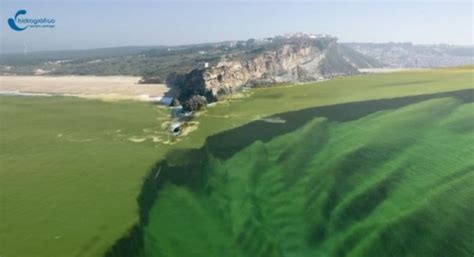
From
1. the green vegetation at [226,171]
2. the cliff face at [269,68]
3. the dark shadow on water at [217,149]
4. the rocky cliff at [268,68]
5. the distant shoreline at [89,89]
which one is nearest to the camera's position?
the green vegetation at [226,171]

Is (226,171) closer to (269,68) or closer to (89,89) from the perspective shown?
(269,68)

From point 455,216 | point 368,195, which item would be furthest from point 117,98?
point 455,216

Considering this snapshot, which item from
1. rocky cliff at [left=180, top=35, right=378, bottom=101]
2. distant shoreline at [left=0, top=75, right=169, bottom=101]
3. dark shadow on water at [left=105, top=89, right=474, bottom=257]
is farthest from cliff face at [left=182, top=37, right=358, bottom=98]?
dark shadow on water at [left=105, top=89, right=474, bottom=257]

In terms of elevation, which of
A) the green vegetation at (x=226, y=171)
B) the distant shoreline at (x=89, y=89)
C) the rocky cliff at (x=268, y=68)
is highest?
the rocky cliff at (x=268, y=68)

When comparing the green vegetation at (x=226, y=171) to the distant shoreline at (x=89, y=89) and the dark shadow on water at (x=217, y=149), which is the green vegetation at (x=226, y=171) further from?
the distant shoreline at (x=89, y=89)

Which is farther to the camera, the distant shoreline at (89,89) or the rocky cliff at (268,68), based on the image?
the distant shoreline at (89,89)

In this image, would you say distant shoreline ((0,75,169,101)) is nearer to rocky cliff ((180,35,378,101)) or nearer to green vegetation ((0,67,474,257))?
rocky cliff ((180,35,378,101))

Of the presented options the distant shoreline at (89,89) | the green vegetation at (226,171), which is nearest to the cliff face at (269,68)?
the green vegetation at (226,171)

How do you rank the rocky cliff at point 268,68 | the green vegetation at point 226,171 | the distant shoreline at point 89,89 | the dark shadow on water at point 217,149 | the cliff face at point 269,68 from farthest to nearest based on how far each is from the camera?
the distant shoreline at point 89,89, the cliff face at point 269,68, the rocky cliff at point 268,68, the dark shadow on water at point 217,149, the green vegetation at point 226,171
